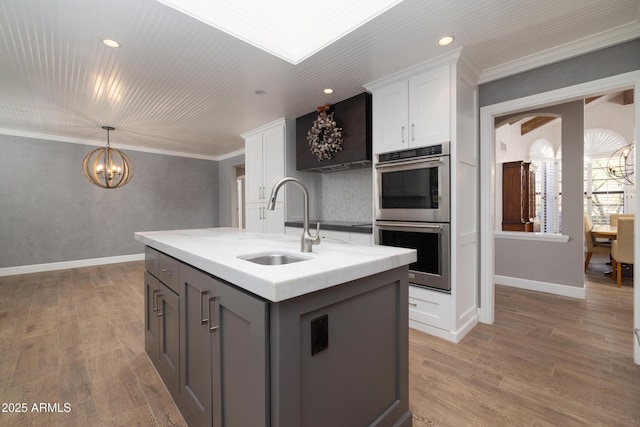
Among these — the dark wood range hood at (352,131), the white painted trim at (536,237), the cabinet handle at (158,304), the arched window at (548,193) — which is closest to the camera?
the cabinet handle at (158,304)

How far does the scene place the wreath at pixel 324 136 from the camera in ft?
11.2

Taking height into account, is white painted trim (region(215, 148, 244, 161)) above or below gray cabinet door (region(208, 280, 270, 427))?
above

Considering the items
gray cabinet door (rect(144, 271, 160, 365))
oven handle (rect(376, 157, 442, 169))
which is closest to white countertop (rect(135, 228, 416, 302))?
gray cabinet door (rect(144, 271, 160, 365))

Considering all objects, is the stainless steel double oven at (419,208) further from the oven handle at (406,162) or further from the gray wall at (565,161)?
the gray wall at (565,161)

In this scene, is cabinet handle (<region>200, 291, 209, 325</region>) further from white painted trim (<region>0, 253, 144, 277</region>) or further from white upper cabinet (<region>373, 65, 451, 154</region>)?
white painted trim (<region>0, 253, 144, 277</region>)

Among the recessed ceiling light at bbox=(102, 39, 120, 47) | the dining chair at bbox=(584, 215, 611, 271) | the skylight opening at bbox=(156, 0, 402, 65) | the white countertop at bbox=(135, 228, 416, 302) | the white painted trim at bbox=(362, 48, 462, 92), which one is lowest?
the dining chair at bbox=(584, 215, 611, 271)

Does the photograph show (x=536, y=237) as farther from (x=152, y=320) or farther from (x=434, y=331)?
(x=152, y=320)

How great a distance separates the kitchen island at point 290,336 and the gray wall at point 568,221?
3.33m

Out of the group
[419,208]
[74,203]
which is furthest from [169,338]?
[74,203]

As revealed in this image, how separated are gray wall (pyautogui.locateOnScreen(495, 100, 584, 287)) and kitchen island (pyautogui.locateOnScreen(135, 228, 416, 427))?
333cm

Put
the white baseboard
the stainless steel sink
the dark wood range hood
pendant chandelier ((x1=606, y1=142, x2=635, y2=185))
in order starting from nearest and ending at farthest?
the stainless steel sink < the dark wood range hood < the white baseboard < pendant chandelier ((x1=606, y1=142, x2=635, y2=185))

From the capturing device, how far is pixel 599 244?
470 cm

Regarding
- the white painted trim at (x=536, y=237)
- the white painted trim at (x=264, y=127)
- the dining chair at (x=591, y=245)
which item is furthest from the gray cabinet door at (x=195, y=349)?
the dining chair at (x=591, y=245)

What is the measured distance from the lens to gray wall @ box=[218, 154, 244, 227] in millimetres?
6801
